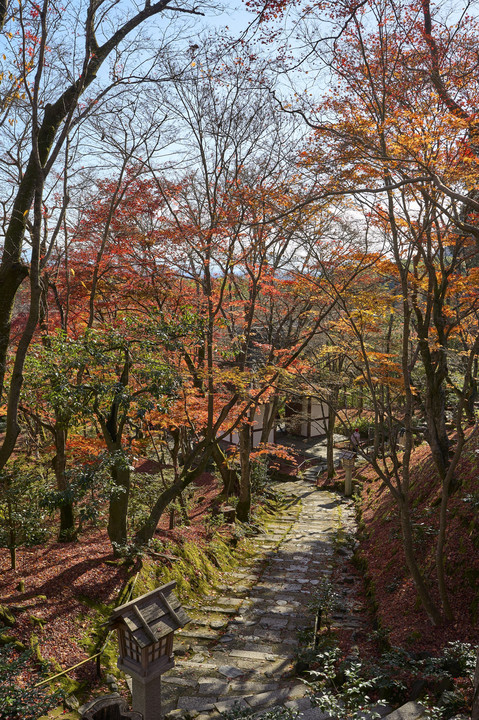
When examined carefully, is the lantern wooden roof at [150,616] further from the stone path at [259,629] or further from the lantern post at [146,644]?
the stone path at [259,629]

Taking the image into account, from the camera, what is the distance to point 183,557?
9.91 m

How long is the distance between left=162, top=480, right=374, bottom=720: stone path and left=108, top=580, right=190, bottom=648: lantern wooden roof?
54.9 inches

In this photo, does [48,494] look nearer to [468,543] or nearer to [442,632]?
[442,632]

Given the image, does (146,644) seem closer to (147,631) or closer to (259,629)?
(147,631)

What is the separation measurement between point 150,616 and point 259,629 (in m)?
4.00

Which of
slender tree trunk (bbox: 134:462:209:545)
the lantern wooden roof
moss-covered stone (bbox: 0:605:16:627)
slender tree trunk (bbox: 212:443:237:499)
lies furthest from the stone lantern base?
slender tree trunk (bbox: 212:443:237:499)

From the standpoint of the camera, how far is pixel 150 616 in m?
4.99

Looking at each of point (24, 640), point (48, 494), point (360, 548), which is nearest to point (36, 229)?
point (48, 494)

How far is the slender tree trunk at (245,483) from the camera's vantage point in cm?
1420

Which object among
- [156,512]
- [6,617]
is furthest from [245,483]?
[6,617]

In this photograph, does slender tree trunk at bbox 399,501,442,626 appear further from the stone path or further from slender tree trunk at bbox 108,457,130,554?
slender tree trunk at bbox 108,457,130,554

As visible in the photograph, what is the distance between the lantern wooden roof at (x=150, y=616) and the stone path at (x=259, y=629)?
139 centimetres

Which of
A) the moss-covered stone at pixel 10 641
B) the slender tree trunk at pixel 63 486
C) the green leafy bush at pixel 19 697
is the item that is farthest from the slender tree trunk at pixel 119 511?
the green leafy bush at pixel 19 697

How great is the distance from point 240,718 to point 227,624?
379cm
